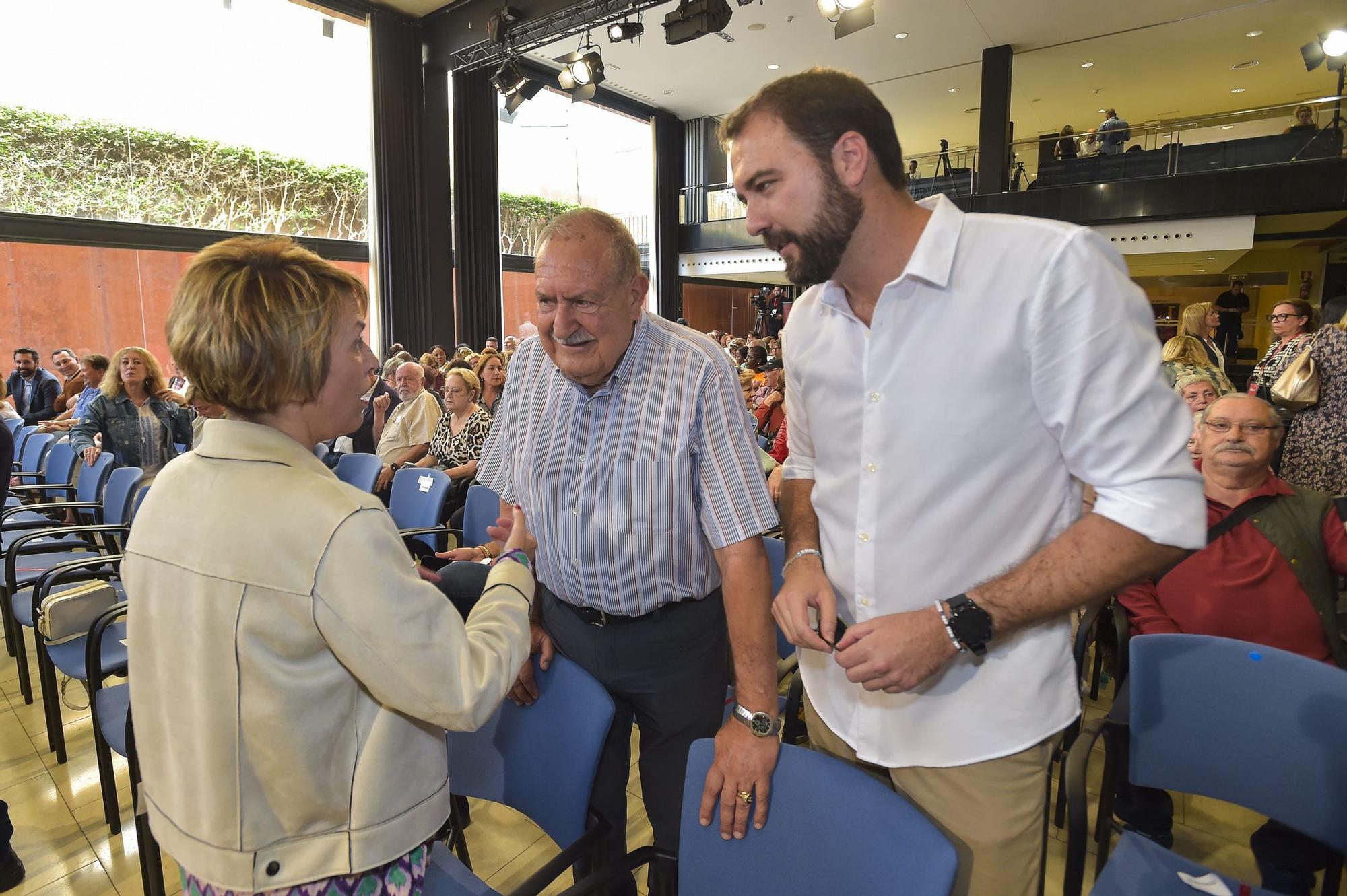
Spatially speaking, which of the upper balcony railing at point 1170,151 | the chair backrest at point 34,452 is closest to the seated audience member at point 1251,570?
the upper balcony railing at point 1170,151

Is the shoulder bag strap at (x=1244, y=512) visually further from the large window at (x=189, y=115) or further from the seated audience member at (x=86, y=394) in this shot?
the large window at (x=189, y=115)

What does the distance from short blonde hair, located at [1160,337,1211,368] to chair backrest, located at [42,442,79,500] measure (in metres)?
A: 6.99

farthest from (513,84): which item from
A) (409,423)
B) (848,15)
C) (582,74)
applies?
(409,423)

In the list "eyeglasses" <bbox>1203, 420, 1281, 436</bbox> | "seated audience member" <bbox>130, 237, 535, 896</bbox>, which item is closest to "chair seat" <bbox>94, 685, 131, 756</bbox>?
"seated audience member" <bbox>130, 237, 535, 896</bbox>

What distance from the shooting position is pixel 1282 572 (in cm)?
207

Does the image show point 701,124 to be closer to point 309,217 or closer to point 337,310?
point 309,217

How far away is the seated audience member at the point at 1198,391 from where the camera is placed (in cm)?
354

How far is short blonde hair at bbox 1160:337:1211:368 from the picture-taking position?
4.30m

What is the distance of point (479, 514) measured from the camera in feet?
10.1

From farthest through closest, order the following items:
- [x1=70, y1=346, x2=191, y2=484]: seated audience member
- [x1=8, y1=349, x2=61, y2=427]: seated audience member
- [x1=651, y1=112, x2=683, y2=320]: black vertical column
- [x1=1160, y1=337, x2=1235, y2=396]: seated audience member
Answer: [x1=651, y1=112, x2=683, y2=320]: black vertical column → [x1=8, y1=349, x2=61, y2=427]: seated audience member → [x1=70, y1=346, x2=191, y2=484]: seated audience member → [x1=1160, y1=337, x2=1235, y2=396]: seated audience member

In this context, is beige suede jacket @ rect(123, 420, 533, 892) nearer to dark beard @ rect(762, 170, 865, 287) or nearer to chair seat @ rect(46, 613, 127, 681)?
dark beard @ rect(762, 170, 865, 287)

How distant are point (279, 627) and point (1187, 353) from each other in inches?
199

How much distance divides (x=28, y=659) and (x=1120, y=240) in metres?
12.7

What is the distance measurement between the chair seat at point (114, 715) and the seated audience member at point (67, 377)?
23.8 ft
